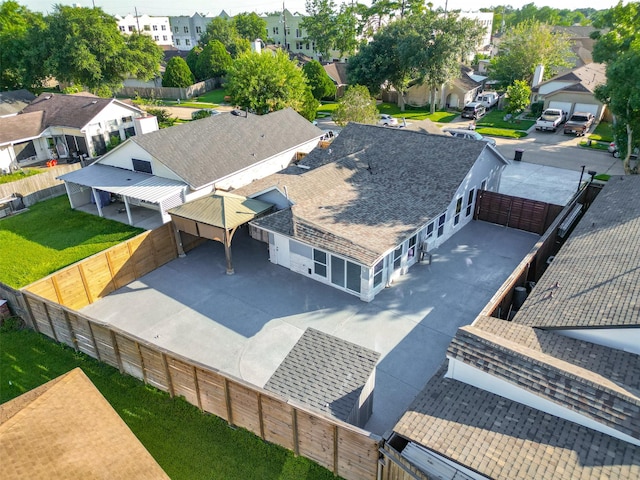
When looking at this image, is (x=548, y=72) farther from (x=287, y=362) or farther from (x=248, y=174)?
(x=287, y=362)

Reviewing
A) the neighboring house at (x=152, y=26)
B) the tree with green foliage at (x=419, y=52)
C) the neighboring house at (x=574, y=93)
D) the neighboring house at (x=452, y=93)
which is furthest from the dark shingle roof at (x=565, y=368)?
the neighboring house at (x=152, y=26)

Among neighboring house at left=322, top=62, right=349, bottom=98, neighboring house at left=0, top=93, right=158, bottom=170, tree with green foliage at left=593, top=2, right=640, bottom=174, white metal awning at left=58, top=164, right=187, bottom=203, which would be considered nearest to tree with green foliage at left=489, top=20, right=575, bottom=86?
tree with green foliage at left=593, top=2, right=640, bottom=174

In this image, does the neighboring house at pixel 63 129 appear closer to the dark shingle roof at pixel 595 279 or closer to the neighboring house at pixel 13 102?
the neighboring house at pixel 13 102

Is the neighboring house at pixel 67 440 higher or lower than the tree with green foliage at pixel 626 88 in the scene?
lower

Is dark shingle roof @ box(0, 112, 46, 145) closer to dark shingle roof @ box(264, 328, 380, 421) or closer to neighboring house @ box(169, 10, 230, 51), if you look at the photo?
dark shingle roof @ box(264, 328, 380, 421)

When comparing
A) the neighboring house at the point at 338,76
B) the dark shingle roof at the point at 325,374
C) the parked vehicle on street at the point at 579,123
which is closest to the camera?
the dark shingle roof at the point at 325,374

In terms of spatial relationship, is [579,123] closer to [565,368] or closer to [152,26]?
[565,368]

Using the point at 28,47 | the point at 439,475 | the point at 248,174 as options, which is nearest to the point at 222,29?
the point at 28,47
